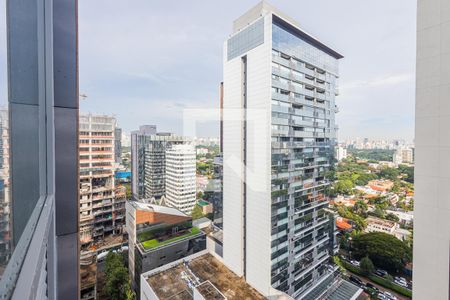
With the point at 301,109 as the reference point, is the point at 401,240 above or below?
below

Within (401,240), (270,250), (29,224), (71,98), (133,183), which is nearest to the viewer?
(29,224)

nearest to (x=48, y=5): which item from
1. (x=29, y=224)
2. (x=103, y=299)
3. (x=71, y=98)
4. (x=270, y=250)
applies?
(x=71, y=98)

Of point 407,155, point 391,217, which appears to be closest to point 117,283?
point 407,155

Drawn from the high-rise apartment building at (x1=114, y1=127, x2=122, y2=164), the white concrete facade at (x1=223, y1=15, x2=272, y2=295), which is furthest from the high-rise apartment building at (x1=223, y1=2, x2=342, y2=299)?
the high-rise apartment building at (x1=114, y1=127, x2=122, y2=164)

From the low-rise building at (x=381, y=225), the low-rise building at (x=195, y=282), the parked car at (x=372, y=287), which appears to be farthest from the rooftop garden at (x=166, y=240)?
the low-rise building at (x=381, y=225)

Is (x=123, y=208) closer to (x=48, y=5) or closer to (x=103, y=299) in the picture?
(x=103, y=299)

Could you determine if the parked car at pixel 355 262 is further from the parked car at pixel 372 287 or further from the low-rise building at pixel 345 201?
the low-rise building at pixel 345 201

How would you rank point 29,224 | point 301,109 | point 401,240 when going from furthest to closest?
point 401,240
point 301,109
point 29,224
